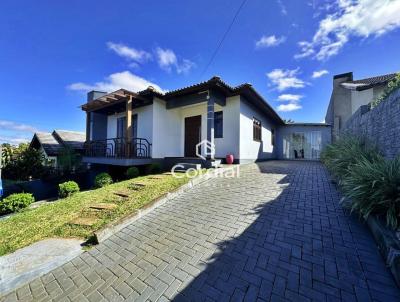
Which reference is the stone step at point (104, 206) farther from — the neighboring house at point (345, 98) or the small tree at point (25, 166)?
the neighboring house at point (345, 98)

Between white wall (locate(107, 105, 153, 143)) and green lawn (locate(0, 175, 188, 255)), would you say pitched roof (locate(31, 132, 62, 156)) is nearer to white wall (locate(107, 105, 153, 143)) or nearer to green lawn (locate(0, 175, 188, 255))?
white wall (locate(107, 105, 153, 143))

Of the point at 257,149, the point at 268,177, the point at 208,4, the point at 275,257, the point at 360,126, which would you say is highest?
Answer: the point at 208,4

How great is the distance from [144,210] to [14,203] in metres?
5.87

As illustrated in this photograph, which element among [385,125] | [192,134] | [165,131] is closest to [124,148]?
[165,131]

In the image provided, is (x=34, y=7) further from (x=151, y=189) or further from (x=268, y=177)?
(x=268, y=177)

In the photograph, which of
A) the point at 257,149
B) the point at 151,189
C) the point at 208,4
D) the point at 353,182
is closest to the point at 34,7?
the point at 208,4

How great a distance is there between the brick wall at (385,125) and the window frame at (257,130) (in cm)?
560

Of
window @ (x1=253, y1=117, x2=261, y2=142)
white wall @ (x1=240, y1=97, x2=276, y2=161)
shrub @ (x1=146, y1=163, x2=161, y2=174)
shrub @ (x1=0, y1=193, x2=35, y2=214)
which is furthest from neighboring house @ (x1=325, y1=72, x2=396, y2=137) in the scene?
shrub @ (x1=0, y1=193, x2=35, y2=214)

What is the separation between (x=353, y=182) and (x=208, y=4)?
762 cm

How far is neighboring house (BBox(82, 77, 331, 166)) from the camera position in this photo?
8.83 metres

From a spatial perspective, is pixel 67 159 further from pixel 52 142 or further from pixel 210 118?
pixel 210 118

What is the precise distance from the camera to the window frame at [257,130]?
37.8 feet

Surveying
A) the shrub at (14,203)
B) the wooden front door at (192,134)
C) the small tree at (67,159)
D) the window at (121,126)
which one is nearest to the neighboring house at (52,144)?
the small tree at (67,159)

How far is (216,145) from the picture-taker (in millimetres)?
10141
